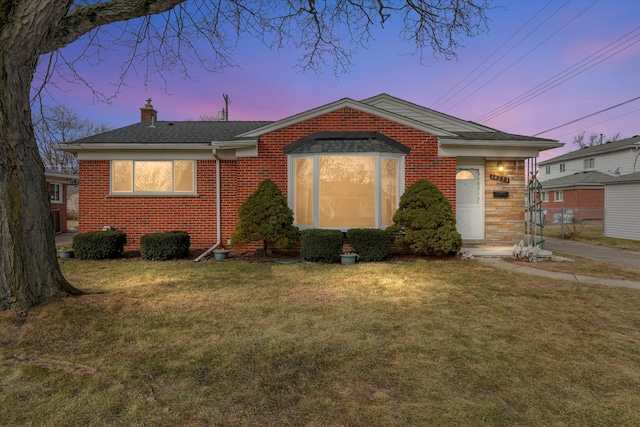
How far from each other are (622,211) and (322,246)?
49.2 ft

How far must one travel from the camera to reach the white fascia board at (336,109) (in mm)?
8758

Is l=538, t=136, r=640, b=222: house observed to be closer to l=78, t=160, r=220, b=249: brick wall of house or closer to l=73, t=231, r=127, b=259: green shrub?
l=78, t=160, r=220, b=249: brick wall of house

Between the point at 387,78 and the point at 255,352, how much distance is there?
47.9ft

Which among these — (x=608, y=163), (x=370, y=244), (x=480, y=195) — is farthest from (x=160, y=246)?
(x=608, y=163)

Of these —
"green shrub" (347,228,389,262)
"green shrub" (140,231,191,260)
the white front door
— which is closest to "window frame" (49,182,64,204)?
"green shrub" (140,231,191,260)

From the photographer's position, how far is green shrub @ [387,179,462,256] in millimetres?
7777

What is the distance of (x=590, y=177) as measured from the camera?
26781mm

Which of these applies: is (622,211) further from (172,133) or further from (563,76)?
(172,133)

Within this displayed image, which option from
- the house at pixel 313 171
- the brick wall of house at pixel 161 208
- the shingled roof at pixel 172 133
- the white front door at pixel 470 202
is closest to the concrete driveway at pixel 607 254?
the house at pixel 313 171

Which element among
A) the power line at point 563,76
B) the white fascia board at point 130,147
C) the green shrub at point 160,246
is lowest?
the green shrub at point 160,246

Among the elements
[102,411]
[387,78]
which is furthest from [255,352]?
[387,78]

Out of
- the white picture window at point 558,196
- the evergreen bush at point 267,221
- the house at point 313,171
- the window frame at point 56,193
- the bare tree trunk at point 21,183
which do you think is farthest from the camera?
the white picture window at point 558,196

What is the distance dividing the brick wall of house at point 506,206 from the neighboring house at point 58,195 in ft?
62.5

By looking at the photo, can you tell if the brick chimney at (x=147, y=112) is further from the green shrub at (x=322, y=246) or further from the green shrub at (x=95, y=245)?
the green shrub at (x=322, y=246)
